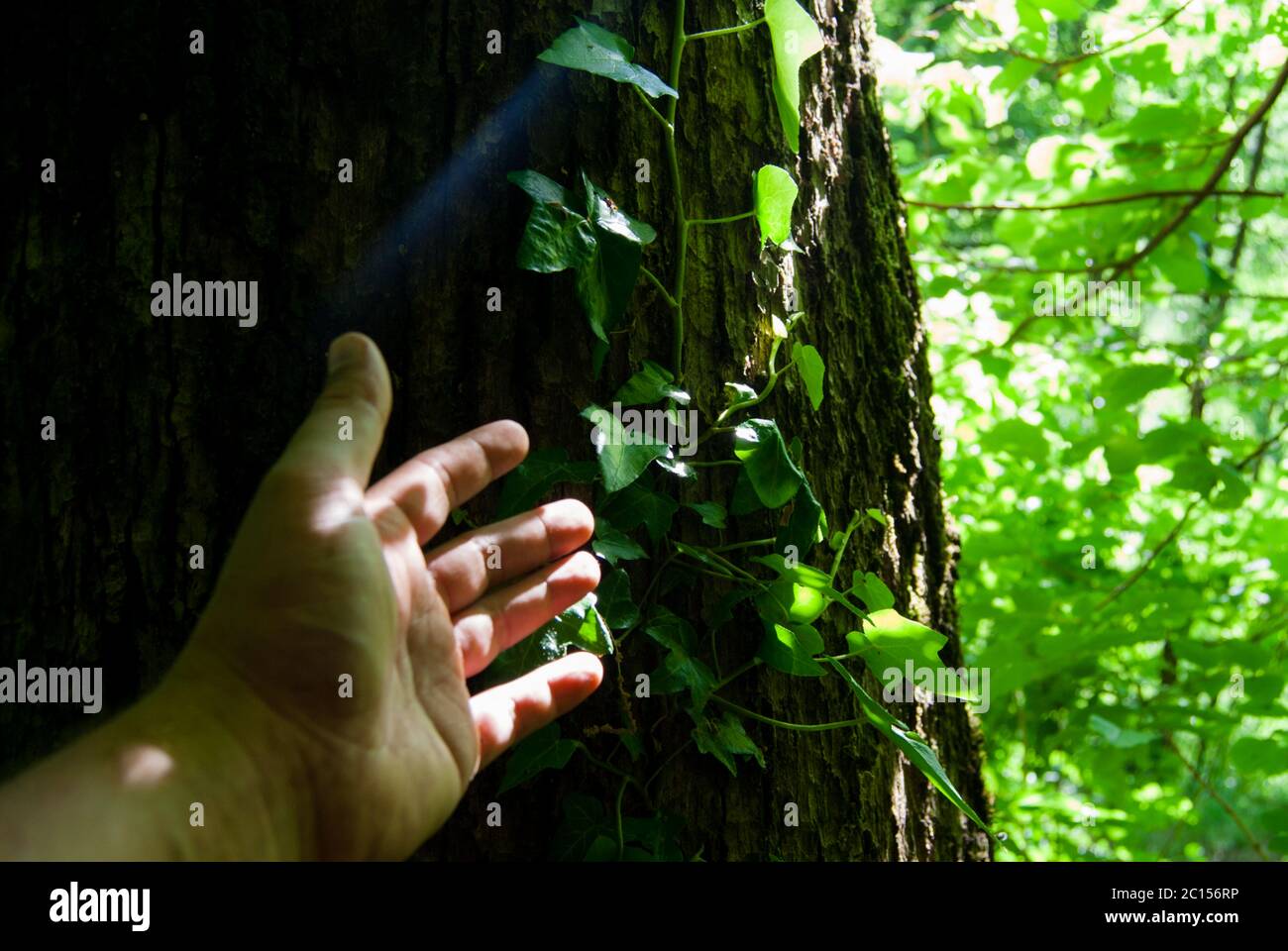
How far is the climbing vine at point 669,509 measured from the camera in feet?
3.51

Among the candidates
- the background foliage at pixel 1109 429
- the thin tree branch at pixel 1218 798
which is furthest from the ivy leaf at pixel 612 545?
the thin tree branch at pixel 1218 798

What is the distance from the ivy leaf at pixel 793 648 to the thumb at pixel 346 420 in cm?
55

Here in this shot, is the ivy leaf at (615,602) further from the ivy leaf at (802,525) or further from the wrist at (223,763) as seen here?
the wrist at (223,763)

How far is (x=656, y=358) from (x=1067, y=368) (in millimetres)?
3013

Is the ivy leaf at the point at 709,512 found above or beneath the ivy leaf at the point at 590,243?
beneath

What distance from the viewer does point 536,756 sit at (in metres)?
1.07

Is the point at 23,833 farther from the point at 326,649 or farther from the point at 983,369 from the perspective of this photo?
the point at 983,369

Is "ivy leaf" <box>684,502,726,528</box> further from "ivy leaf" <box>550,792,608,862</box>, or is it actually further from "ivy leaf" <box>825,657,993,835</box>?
"ivy leaf" <box>550,792,608,862</box>

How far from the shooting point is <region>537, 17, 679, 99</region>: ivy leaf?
1.02m
